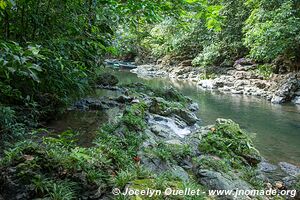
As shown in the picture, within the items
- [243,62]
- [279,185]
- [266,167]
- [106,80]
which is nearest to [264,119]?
[266,167]

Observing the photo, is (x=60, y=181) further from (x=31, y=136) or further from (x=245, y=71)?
(x=245, y=71)

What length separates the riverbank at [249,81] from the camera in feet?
46.4

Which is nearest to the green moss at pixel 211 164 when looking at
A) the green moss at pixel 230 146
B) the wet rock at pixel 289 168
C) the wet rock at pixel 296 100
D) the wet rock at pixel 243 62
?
the green moss at pixel 230 146

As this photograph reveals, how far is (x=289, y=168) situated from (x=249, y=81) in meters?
12.1

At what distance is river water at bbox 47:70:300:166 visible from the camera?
19.0 ft

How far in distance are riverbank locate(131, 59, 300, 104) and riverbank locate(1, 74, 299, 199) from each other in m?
7.65

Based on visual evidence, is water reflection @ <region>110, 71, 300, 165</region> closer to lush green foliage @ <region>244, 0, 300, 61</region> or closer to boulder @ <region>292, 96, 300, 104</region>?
boulder @ <region>292, 96, 300, 104</region>

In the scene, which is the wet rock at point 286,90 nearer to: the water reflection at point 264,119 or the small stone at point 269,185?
the water reflection at point 264,119

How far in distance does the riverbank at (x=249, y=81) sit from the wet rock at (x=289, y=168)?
7.89 meters

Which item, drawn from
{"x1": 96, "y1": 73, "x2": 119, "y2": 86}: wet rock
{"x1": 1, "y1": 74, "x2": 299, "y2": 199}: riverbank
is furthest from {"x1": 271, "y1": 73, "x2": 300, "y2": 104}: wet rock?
{"x1": 96, "y1": 73, "x2": 119, "y2": 86}: wet rock

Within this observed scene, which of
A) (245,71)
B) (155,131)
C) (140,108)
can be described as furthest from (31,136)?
(245,71)

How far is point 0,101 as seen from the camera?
3.89 meters

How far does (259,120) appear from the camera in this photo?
33.0 ft

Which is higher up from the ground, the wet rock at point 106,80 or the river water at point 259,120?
the wet rock at point 106,80
